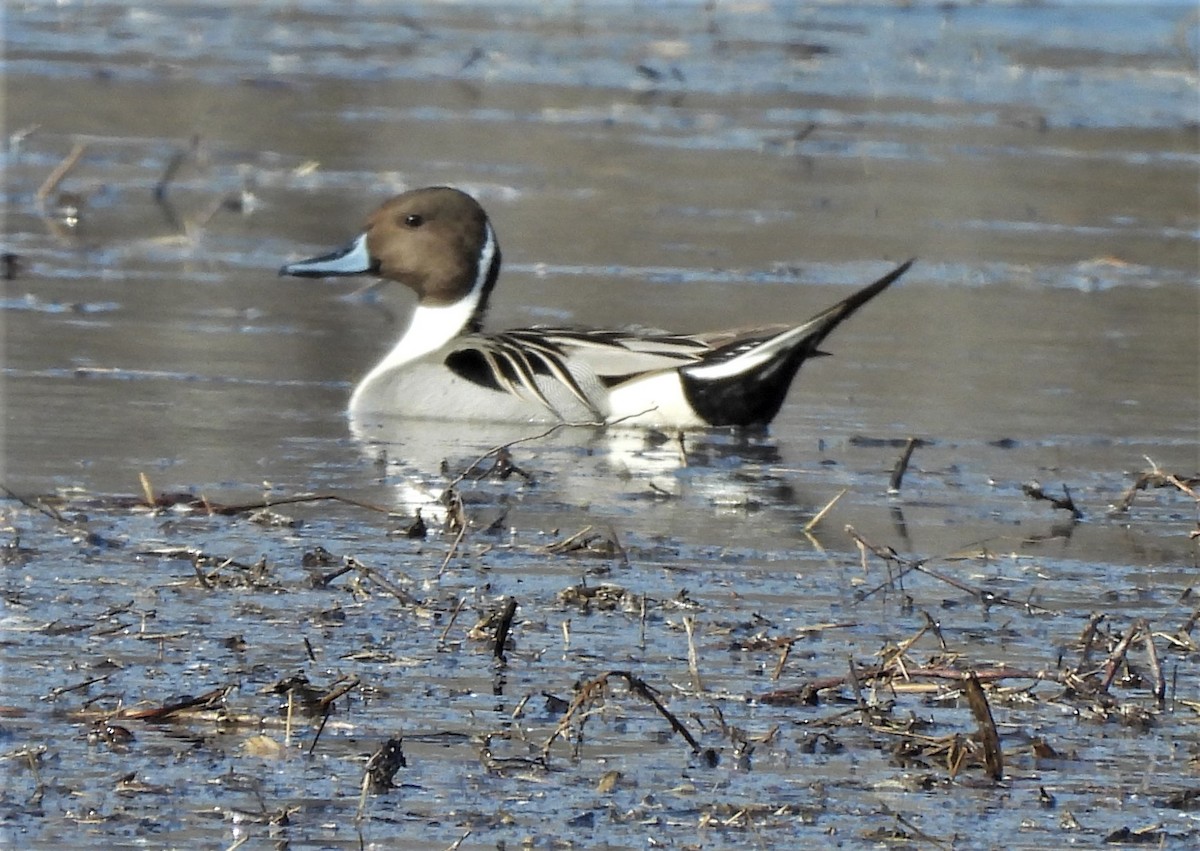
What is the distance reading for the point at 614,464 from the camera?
7305mm

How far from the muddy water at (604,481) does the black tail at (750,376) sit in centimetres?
18

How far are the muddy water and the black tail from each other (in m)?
0.18

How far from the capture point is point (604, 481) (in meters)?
6.98

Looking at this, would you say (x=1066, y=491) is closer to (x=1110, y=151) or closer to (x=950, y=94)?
(x=1110, y=151)

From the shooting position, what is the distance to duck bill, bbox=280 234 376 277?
8719 millimetres

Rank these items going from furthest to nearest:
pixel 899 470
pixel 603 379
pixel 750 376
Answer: pixel 603 379 → pixel 750 376 → pixel 899 470

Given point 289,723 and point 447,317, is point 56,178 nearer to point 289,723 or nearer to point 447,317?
point 447,317

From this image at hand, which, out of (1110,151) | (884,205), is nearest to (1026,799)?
(884,205)

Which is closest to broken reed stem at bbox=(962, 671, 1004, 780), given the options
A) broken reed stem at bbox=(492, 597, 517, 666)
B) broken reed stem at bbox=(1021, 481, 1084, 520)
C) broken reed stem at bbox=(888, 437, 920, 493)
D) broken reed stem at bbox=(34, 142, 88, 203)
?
broken reed stem at bbox=(492, 597, 517, 666)

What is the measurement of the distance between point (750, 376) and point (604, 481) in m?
1.04

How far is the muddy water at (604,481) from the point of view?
4102mm

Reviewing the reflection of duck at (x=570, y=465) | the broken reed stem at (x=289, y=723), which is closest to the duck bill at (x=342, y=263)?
the reflection of duck at (x=570, y=465)

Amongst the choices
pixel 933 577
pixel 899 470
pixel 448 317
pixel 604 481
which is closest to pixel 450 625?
pixel 933 577

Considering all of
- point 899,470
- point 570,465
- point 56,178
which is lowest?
point 570,465
